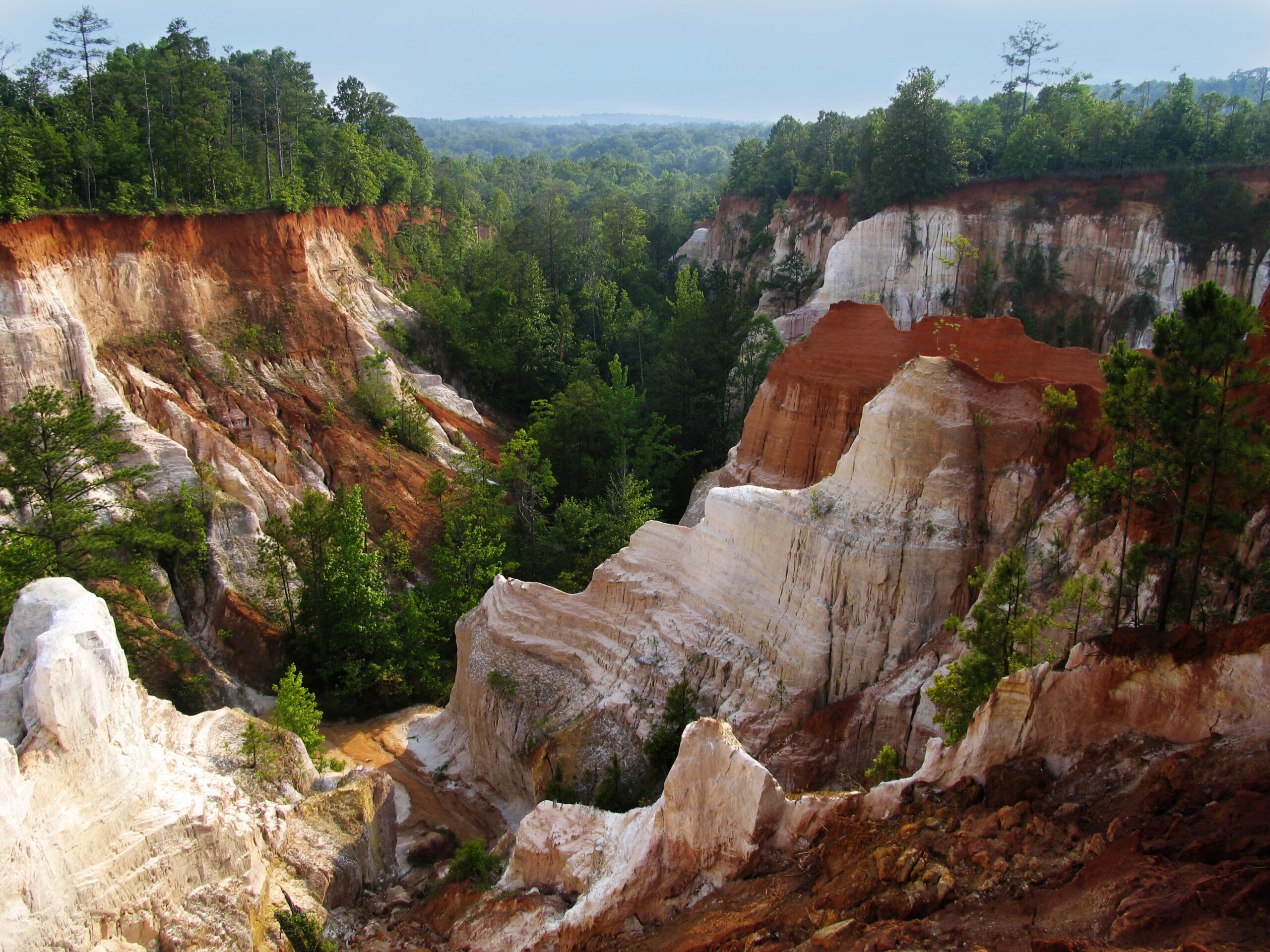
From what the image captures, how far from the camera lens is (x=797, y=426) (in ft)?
79.9

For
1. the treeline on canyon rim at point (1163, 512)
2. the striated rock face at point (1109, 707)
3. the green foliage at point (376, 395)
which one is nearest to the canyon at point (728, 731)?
the striated rock face at point (1109, 707)

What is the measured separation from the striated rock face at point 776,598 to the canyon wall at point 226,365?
31.6ft

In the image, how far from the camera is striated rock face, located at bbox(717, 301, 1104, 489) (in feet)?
60.6

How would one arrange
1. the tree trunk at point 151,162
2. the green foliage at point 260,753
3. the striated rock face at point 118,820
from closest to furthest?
the striated rock face at point 118,820, the green foliage at point 260,753, the tree trunk at point 151,162

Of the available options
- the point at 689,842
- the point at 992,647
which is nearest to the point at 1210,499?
the point at 992,647

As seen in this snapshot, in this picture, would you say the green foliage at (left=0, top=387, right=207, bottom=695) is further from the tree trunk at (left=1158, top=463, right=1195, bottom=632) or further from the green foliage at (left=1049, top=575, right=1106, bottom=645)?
the tree trunk at (left=1158, top=463, right=1195, bottom=632)

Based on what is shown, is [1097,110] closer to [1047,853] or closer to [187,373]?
[187,373]

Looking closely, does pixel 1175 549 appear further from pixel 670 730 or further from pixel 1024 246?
pixel 1024 246

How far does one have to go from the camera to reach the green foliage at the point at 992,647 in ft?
39.4

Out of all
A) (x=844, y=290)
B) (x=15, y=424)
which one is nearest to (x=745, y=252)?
(x=844, y=290)

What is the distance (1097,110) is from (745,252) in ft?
74.0

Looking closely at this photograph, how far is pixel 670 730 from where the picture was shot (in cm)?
1695

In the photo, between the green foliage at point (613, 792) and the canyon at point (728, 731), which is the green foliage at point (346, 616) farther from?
the green foliage at point (613, 792)

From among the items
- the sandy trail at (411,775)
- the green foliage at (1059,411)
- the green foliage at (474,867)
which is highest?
the green foliage at (1059,411)
